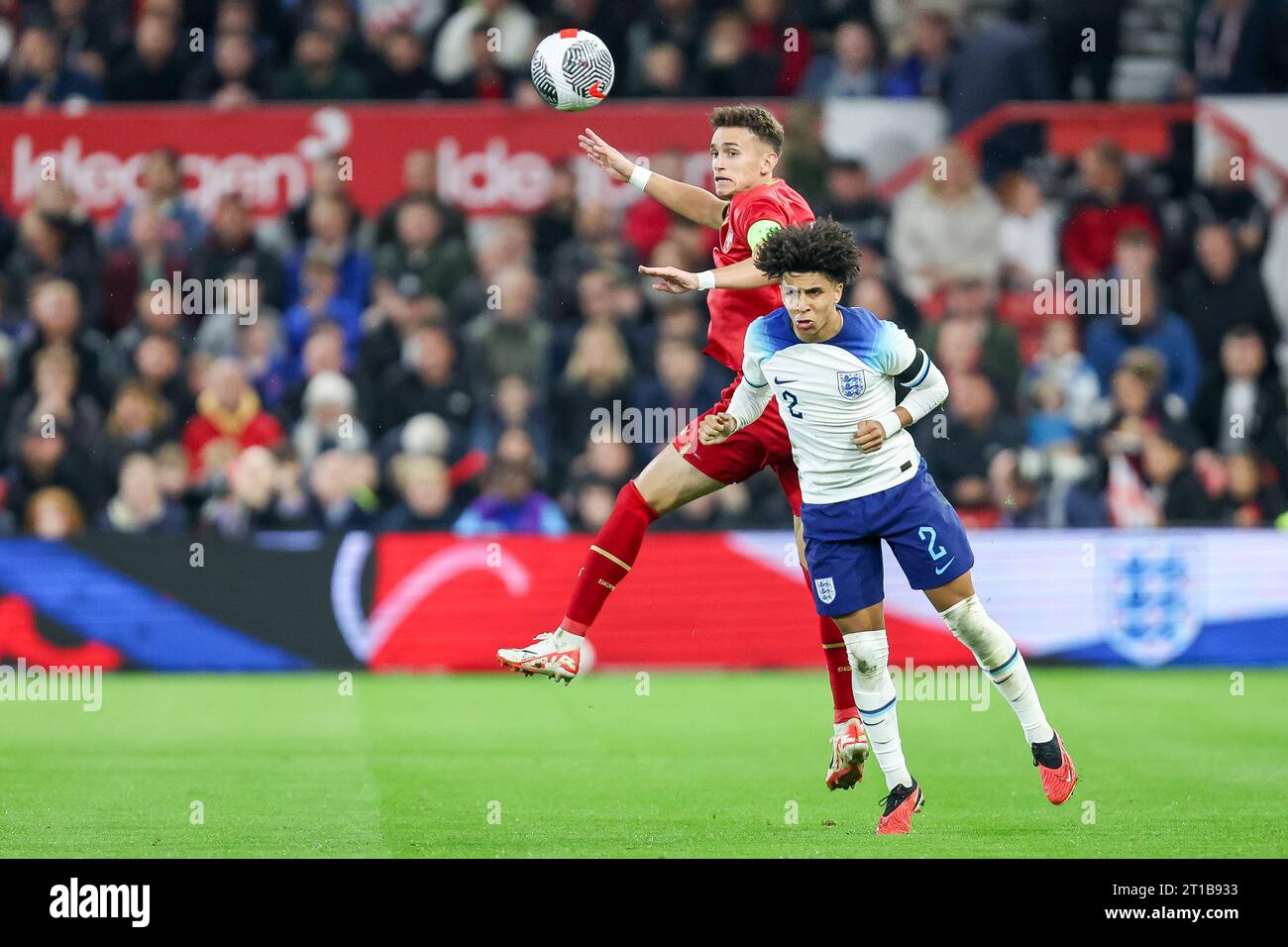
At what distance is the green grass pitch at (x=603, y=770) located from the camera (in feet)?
28.0

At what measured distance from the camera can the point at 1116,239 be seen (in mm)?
17641

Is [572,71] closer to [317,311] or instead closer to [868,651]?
[868,651]

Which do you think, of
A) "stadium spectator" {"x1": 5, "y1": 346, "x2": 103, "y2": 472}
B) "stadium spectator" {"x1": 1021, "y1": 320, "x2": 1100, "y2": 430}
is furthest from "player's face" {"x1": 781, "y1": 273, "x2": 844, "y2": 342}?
"stadium spectator" {"x1": 5, "y1": 346, "x2": 103, "y2": 472}

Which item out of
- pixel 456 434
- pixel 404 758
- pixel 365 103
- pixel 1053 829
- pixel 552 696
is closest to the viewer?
pixel 1053 829

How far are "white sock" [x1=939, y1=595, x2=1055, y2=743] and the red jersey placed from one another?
1.59 m

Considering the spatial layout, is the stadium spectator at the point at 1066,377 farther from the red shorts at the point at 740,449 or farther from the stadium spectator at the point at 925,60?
the red shorts at the point at 740,449

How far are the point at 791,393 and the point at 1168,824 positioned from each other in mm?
2450

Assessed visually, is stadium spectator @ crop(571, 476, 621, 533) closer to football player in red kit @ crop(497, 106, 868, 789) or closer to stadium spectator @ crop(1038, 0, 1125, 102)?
stadium spectator @ crop(1038, 0, 1125, 102)

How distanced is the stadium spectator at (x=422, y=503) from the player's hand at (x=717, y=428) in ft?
23.1

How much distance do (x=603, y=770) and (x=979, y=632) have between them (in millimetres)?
2627

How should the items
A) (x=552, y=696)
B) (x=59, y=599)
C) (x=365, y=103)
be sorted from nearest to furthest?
(x=552, y=696)
(x=59, y=599)
(x=365, y=103)

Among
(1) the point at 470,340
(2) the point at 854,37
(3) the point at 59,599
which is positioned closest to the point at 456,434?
(1) the point at 470,340

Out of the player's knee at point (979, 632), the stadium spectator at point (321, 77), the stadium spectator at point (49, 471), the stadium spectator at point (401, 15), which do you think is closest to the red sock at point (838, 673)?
the player's knee at point (979, 632)

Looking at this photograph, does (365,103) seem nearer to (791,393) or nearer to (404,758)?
(404,758)
